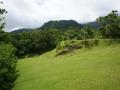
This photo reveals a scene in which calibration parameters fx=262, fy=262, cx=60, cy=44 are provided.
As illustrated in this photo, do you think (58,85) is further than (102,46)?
No

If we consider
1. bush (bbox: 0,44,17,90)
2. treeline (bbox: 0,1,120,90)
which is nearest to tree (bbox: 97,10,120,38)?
treeline (bbox: 0,1,120,90)

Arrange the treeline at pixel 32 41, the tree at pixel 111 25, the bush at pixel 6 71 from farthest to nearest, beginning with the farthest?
the tree at pixel 111 25, the treeline at pixel 32 41, the bush at pixel 6 71

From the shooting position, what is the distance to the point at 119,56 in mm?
44531

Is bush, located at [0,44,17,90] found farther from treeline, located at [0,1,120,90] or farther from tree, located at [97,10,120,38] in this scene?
tree, located at [97,10,120,38]

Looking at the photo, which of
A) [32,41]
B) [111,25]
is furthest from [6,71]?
[32,41]

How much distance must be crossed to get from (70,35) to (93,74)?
8104 cm

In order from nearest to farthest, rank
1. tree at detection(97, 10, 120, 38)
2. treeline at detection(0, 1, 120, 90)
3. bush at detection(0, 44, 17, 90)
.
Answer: bush at detection(0, 44, 17, 90) → treeline at detection(0, 1, 120, 90) → tree at detection(97, 10, 120, 38)

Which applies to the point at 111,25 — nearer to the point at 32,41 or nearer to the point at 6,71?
the point at 6,71

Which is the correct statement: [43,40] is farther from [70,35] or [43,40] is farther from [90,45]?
[90,45]

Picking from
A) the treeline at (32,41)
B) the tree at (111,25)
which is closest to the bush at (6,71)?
the treeline at (32,41)

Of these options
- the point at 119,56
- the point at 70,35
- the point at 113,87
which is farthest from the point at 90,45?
the point at 70,35

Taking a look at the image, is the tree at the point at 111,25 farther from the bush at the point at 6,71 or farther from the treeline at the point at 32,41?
the bush at the point at 6,71

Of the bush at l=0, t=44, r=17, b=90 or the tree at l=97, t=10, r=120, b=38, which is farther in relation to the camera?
the tree at l=97, t=10, r=120, b=38

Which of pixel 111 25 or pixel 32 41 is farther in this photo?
pixel 32 41
